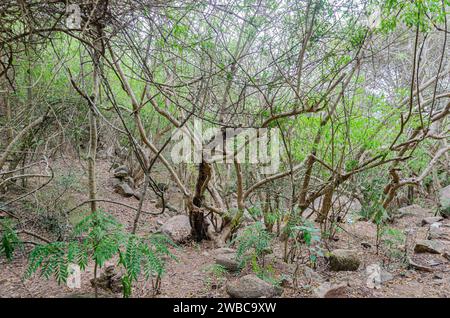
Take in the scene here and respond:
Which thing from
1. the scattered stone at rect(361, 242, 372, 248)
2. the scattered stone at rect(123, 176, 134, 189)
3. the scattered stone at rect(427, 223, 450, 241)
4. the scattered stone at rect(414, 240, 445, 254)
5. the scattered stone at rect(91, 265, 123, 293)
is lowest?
the scattered stone at rect(427, 223, 450, 241)

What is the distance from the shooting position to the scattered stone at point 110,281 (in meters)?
2.82

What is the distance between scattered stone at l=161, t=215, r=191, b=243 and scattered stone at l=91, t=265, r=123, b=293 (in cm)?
231

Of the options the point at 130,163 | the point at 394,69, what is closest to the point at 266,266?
the point at 394,69

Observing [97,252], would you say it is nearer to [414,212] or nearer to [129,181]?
[129,181]

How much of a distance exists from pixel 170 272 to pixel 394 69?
7.40 m

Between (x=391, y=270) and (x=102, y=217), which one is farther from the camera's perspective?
(x=391, y=270)

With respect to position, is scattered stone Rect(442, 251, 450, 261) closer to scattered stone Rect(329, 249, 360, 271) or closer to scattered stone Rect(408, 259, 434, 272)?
scattered stone Rect(408, 259, 434, 272)

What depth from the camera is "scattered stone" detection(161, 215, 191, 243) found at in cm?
523

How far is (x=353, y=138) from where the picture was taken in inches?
162

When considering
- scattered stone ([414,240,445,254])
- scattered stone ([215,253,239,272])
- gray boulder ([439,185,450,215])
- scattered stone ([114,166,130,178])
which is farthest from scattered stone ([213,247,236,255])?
gray boulder ([439,185,450,215])

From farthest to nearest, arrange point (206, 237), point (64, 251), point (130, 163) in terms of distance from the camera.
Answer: point (130, 163) < point (206, 237) < point (64, 251)

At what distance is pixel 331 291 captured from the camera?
272cm

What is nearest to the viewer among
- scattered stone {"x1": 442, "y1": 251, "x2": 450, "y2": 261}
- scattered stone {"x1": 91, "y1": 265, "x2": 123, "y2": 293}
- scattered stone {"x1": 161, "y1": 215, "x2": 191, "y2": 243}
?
scattered stone {"x1": 91, "y1": 265, "x2": 123, "y2": 293}
